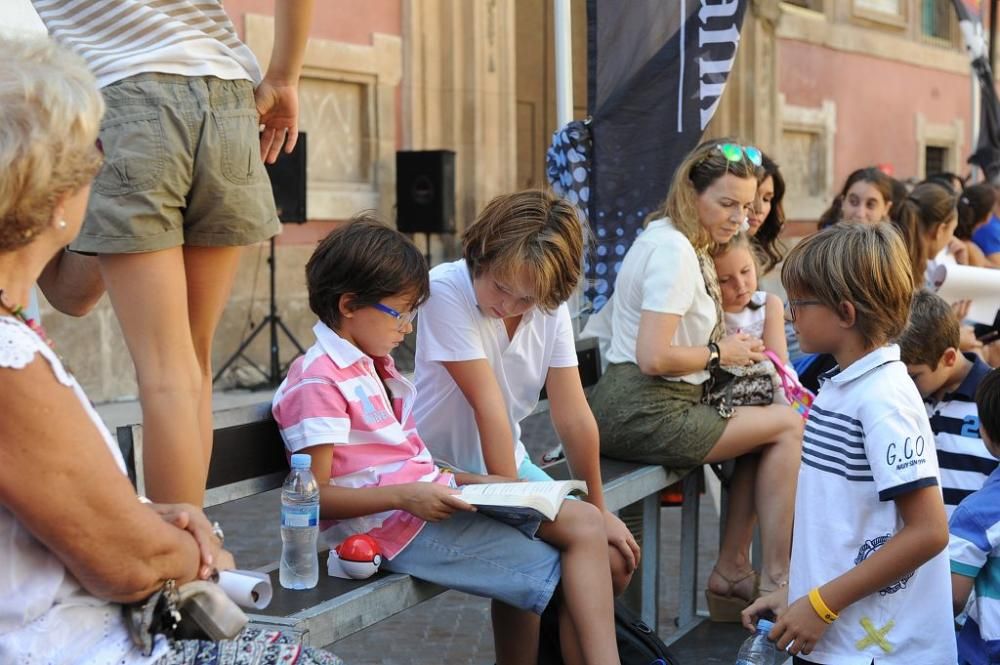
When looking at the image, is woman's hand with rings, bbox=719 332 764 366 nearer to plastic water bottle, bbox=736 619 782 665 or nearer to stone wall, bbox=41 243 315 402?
plastic water bottle, bbox=736 619 782 665

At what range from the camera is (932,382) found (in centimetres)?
365

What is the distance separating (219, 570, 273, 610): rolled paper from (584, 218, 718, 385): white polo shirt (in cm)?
225

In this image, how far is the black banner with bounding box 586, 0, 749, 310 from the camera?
5156 millimetres

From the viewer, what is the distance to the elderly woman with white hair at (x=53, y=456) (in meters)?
1.73

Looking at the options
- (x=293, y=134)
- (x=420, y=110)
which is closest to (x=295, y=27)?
(x=293, y=134)

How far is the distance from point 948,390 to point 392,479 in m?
1.61

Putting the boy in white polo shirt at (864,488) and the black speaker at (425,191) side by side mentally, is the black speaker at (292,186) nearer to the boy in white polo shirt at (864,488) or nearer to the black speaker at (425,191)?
the black speaker at (425,191)

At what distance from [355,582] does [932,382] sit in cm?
171

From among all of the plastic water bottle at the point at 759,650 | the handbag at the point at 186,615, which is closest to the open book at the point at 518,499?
the plastic water bottle at the point at 759,650

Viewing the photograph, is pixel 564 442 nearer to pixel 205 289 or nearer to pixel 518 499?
pixel 518 499

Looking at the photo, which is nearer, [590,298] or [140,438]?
[140,438]

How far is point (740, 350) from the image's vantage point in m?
4.31

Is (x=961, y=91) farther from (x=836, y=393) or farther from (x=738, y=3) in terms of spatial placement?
(x=836, y=393)

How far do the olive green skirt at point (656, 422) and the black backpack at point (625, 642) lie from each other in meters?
0.93
